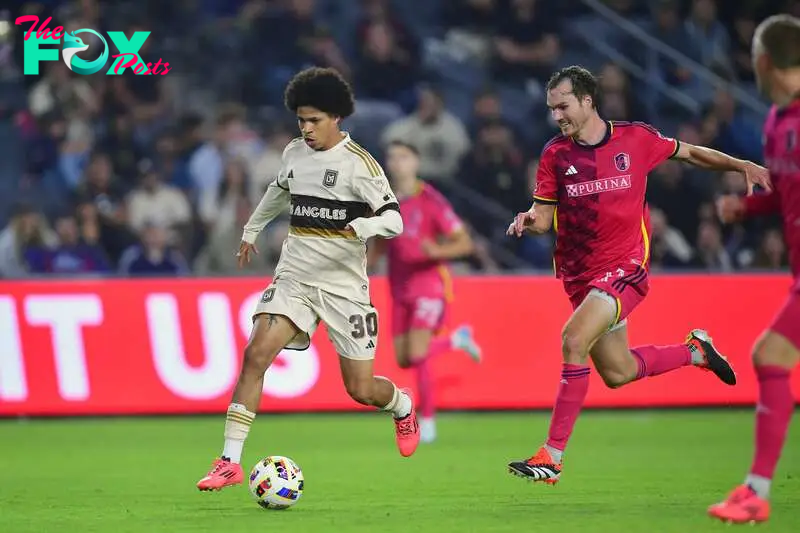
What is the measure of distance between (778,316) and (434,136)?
36.4ft

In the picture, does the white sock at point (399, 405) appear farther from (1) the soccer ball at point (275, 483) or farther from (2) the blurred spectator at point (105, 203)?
(2) the blurred spectator at point (105, 203)

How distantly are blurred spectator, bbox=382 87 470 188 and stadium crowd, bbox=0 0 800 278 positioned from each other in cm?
3

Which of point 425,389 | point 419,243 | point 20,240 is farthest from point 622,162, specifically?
point 20,240

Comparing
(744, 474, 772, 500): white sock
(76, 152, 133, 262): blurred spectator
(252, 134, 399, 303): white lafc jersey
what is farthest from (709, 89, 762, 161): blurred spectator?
(744, 474, 772, 500): white sock

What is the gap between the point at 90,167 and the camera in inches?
672

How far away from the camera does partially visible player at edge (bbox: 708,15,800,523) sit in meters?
6.37

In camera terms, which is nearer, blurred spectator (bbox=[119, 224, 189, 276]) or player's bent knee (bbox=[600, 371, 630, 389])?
player's bent knee (bbox=[600, 371, 630, 389])

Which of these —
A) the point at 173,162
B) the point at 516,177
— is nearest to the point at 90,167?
the point at 173,162

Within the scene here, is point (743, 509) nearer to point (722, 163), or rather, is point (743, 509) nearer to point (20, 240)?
point (722, 163)

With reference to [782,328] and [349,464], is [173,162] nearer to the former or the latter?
[349,464]

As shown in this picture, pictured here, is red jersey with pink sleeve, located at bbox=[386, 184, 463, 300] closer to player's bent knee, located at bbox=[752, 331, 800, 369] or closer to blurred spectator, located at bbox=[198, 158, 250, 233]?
blurred spectator, located at bbox=[198, 158, 250, 233]

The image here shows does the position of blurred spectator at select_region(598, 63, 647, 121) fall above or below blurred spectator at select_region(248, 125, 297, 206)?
above

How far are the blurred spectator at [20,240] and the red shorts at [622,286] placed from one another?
29.1 ft

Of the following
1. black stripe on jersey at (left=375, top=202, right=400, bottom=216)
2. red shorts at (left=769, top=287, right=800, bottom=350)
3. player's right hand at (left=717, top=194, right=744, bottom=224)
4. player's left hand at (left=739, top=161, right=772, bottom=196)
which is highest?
player's left hand at (left=739, top=161, right=772, bottom=196)
